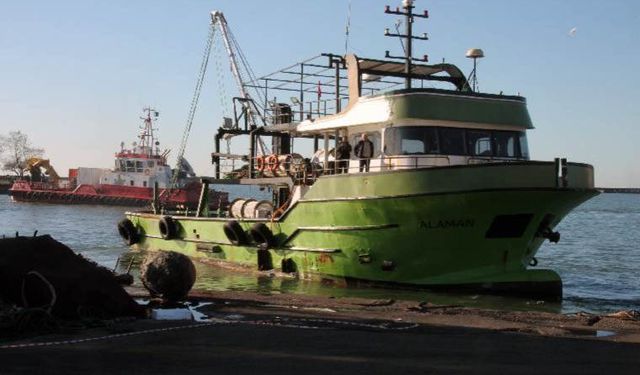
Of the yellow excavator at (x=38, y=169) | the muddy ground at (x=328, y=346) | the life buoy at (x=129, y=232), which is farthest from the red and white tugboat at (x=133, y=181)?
the muddy ground at (x=328, y=346)

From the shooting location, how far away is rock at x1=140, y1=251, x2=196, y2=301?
32.6ft

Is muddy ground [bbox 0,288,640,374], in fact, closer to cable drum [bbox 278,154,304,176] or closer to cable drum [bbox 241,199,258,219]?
cable drum [bbox 278,154,304,176]

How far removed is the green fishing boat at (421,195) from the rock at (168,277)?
13.2 ft

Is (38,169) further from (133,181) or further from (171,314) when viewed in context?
(171,314)

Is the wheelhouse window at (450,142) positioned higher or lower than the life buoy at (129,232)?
higher

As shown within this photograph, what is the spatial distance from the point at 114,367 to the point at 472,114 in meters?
9.25

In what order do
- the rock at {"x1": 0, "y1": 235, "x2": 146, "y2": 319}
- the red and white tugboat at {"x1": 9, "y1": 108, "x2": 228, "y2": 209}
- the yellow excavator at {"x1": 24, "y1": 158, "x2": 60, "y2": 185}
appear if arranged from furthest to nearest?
the yellow excavator at {"x1": 24, "y1": 158, "x2": 60, "y2": 185}
the red and white tugboat at {"x1": 9, "y1": 108, "x2": 228, "y2": 209}
the rock at {"x1": 0, "y1": 235, "x2": 146, "y2": 319}

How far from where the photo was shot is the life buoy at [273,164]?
1733cm

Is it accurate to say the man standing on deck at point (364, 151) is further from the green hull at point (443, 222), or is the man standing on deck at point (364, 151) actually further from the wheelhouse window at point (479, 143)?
the wheelhouse window at point (479, 143)

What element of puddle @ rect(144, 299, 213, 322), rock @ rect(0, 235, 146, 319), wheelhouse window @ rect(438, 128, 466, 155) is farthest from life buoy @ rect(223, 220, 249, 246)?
rock @ rect(0, 235, 146, 319)

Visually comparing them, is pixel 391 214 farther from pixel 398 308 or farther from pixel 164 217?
pixel 164 217

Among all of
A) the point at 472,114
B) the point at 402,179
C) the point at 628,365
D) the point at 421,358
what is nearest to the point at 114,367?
the point at 421,358

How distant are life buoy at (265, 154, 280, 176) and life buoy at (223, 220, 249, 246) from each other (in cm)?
163

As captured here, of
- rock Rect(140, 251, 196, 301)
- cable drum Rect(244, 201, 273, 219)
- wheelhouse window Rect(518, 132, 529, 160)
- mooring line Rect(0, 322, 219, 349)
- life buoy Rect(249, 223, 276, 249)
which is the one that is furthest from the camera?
cable drum Rect(244, 201, 273, 219)
